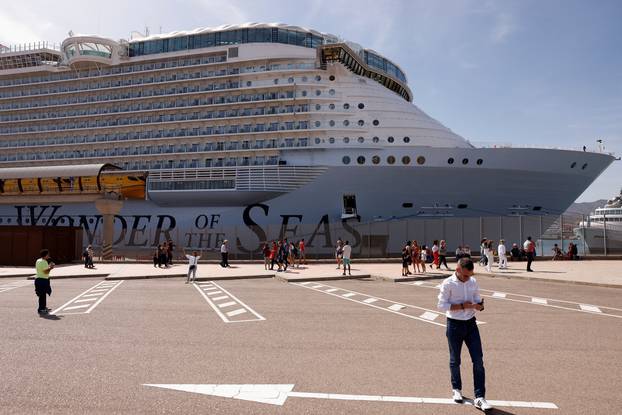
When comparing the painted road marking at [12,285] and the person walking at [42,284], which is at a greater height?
the person walking at [42,284]

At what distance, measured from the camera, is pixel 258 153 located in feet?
105

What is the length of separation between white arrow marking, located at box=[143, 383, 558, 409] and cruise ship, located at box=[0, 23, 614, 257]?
22.7m

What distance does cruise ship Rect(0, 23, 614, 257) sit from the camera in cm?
2788

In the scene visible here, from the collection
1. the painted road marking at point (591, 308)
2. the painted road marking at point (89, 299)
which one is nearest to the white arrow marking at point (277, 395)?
the painted road marking at point (89, 299)

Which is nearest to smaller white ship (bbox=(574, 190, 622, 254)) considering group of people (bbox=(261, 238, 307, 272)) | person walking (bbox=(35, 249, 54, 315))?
group of people (bbox=(261, 238, 307, 272))

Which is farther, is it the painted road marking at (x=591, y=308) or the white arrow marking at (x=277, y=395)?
the painted road marking at (x=591, y=308)

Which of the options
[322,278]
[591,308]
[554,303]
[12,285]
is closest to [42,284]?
Answer: [12,285]

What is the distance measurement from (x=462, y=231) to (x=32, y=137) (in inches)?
1537

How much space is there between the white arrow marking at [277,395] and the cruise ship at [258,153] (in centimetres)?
2271

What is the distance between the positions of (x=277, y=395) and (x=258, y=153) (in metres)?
27.9

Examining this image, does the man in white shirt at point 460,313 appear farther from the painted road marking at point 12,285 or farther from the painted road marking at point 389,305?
the painted road marking at point 12,285

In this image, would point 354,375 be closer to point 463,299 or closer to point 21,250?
point 463,299

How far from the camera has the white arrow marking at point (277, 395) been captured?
4.77 meters

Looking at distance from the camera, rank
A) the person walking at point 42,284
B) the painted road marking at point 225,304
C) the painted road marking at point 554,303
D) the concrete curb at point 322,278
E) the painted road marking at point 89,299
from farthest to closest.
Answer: the concrete curb at point 322,278, the painted road marking at point 89,299, the person walking at point 42,284, the painted road marking at point 554,303, the painted road marking at point 225,304
